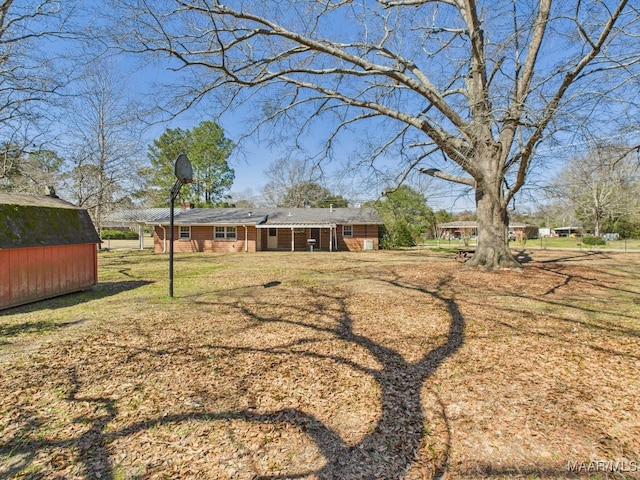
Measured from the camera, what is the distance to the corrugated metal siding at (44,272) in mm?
5781

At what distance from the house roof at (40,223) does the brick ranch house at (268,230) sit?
13.3 m

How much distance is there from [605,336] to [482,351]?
6.87 feet

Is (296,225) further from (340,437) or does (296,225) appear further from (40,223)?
(340,437)

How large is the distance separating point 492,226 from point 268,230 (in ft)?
53.3

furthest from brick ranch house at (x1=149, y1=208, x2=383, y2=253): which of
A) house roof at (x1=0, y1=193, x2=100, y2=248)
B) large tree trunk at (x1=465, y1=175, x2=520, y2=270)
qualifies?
house roof at (x1=0, y1=193, x2=100, y2=248)

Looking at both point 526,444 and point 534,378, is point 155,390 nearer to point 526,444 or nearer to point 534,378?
point 526,444

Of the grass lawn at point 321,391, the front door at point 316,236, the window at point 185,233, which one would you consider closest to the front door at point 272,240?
the front door at point 316,236

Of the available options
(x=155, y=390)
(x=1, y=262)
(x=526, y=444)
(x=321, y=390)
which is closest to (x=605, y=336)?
(x=526, y=444)

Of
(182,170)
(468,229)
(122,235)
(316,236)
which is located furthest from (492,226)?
(122,235)

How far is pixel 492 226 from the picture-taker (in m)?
10.2

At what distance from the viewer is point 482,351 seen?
392 centimetres

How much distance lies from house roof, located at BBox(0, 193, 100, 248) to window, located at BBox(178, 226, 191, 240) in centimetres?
1379

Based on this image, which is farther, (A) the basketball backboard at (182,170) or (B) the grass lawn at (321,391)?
(A) the basketball backboard at (182,170)

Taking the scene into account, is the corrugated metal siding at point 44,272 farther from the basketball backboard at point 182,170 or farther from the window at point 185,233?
the window at point 185,233
